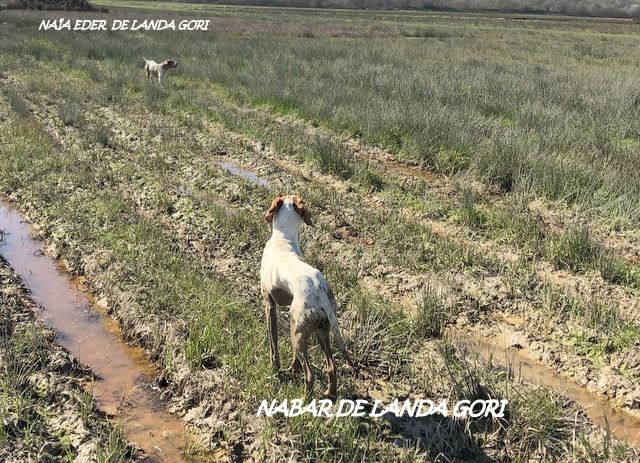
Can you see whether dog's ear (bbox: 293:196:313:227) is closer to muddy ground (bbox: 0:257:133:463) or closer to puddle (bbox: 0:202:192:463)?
puddle (bbox: 0:202:192:463)

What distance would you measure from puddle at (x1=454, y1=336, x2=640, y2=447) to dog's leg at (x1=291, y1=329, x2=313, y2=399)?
131cm

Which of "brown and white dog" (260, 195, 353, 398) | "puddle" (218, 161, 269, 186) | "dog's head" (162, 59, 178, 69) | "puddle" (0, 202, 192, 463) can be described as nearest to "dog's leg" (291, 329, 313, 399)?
"brown and white dog" (260, 195, 353, 398)

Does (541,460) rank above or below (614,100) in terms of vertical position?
below

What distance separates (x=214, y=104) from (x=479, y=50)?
18.6m

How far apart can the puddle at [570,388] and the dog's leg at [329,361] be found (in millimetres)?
1137

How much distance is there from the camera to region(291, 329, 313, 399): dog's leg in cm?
337

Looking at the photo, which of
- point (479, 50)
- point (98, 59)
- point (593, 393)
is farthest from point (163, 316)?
point (479, 50)

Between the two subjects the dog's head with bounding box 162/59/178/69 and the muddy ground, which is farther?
the dog's head with bounding box 162/59/178/69

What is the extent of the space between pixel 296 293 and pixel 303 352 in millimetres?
401

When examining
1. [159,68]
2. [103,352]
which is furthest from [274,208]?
[159,68]

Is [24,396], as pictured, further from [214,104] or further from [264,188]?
[214,104]

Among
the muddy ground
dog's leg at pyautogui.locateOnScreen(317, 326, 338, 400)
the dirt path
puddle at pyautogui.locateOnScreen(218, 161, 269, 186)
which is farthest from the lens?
puddle at pyautogui.locateOnScreen(218, 161, 269, 186)

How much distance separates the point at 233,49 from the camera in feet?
73.2

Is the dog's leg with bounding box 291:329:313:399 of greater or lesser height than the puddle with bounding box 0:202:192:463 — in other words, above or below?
above
